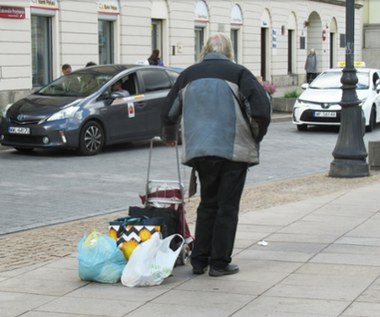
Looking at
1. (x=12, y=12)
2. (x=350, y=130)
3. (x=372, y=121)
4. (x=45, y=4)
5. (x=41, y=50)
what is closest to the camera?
(x=350, y=130)

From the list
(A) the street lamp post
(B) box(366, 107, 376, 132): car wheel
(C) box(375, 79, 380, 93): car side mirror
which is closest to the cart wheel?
(A) the street lamp post

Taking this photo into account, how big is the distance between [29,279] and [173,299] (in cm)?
123

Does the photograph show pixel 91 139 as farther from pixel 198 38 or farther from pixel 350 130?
pixel 198 38

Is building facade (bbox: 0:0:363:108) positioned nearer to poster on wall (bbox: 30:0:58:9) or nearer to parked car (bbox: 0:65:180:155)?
poster on wall (bbox: 30:0:58:9)

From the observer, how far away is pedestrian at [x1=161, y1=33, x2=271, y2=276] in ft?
20.9

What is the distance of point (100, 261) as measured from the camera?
632 cm

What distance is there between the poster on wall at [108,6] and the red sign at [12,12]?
4010 millimetres

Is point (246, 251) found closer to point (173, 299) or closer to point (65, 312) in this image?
point (173, 299)

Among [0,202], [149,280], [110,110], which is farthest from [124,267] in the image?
[110,110]

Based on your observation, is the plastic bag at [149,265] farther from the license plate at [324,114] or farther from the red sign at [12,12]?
the red sign at [12,12]

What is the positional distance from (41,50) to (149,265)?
20.1 m

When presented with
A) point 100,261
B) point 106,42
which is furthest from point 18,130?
point 106,42

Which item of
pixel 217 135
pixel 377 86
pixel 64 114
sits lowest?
pixel 64 114

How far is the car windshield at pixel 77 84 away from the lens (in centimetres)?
1639
